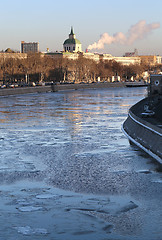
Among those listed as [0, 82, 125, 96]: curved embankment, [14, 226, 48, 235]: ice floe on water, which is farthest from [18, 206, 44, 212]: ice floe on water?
[0, 82, 125, 96]: curved embankment

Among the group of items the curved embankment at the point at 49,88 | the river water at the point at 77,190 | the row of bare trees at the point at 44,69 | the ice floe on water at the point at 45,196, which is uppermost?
the row of bare trees at the point at 44,69

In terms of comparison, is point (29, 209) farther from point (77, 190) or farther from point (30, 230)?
point (77, 190)

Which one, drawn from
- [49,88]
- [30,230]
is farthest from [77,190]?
[49,88]

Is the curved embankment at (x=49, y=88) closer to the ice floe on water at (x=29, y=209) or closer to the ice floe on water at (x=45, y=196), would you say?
the ice floe on water at (x=45, y=196)

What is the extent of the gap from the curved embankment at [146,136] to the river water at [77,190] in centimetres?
43

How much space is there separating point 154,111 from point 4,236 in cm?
→ 2426

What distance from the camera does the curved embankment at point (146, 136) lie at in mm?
22641

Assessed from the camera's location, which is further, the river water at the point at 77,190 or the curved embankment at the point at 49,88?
the curved embankment at the point at 49,88

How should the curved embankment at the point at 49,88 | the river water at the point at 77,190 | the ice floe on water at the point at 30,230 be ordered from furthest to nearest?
the curved embankment at the point at 49,88
the river water at the point at 77,190
the ice floe on water at the point at 30,230

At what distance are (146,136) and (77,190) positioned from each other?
9850 mm

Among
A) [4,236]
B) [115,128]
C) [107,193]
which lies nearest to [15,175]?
[107,193]

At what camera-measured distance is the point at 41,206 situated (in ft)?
47.6

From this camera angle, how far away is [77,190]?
16484 millimetres

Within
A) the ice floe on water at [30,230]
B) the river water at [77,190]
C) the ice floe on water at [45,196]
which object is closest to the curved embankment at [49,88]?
the river water at [77,190]
